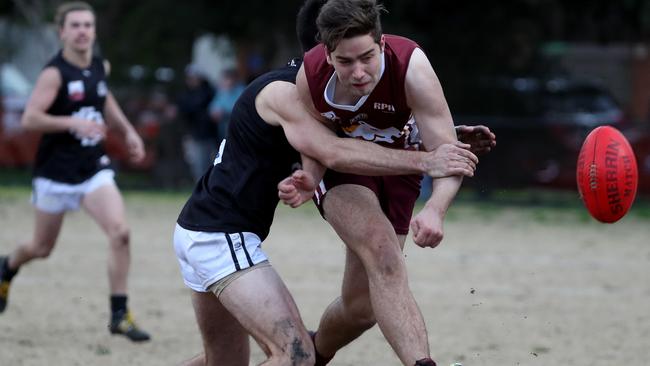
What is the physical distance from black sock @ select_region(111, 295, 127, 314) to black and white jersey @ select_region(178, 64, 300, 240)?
9.65ft

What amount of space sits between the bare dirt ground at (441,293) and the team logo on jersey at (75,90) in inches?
63.8

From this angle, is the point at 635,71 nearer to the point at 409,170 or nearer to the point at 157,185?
the point at 157,185

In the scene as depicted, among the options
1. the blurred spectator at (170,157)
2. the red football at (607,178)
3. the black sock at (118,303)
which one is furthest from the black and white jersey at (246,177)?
the blurred spectator at (170,157)

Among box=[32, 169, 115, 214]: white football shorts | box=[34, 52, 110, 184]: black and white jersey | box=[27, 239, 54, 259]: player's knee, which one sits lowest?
box=[27, 239, 54, 259]: player's knee

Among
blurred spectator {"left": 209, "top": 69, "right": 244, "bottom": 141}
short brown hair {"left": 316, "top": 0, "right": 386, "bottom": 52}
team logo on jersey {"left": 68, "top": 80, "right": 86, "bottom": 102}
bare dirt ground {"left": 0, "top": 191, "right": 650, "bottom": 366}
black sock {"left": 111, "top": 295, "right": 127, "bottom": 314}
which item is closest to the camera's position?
short brown hair {"left": 316, "top": 0, "right": 386, "bottom": 52}

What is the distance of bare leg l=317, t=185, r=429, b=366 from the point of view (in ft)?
17.2

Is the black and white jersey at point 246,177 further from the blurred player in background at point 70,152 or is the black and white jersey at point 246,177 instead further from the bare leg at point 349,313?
the blurred player in background at point 70,152

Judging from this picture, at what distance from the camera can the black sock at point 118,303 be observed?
27.6 ft

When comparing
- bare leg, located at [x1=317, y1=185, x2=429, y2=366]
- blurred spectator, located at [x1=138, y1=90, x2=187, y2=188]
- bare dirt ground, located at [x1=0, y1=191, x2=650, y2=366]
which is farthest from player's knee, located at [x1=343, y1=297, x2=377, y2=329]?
blurred spectator, located at [x1=138, y1=90, x2=187, y2=188]

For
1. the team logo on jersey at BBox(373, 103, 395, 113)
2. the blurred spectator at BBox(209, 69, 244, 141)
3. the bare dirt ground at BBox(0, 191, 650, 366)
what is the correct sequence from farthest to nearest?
the blurred spectator at BBox(209, 69, 244, 141), the bare dirt ground at BBox(0, 191, 650, 366), the team logo on jersey at BBox(373, 103, 395, 113)

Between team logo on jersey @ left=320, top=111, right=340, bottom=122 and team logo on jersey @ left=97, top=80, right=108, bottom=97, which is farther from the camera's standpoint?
team logo on jersey @ left=97, top=80, right=108, bottom=97

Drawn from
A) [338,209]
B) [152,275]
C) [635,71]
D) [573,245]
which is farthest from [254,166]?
[635,71]

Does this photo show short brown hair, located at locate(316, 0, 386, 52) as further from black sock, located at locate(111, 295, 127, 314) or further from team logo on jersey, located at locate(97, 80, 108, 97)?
team logo on jersey, located at locate(97, 80, 108, 97)

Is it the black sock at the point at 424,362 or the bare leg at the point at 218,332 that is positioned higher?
the black sock at the point at 424,362
